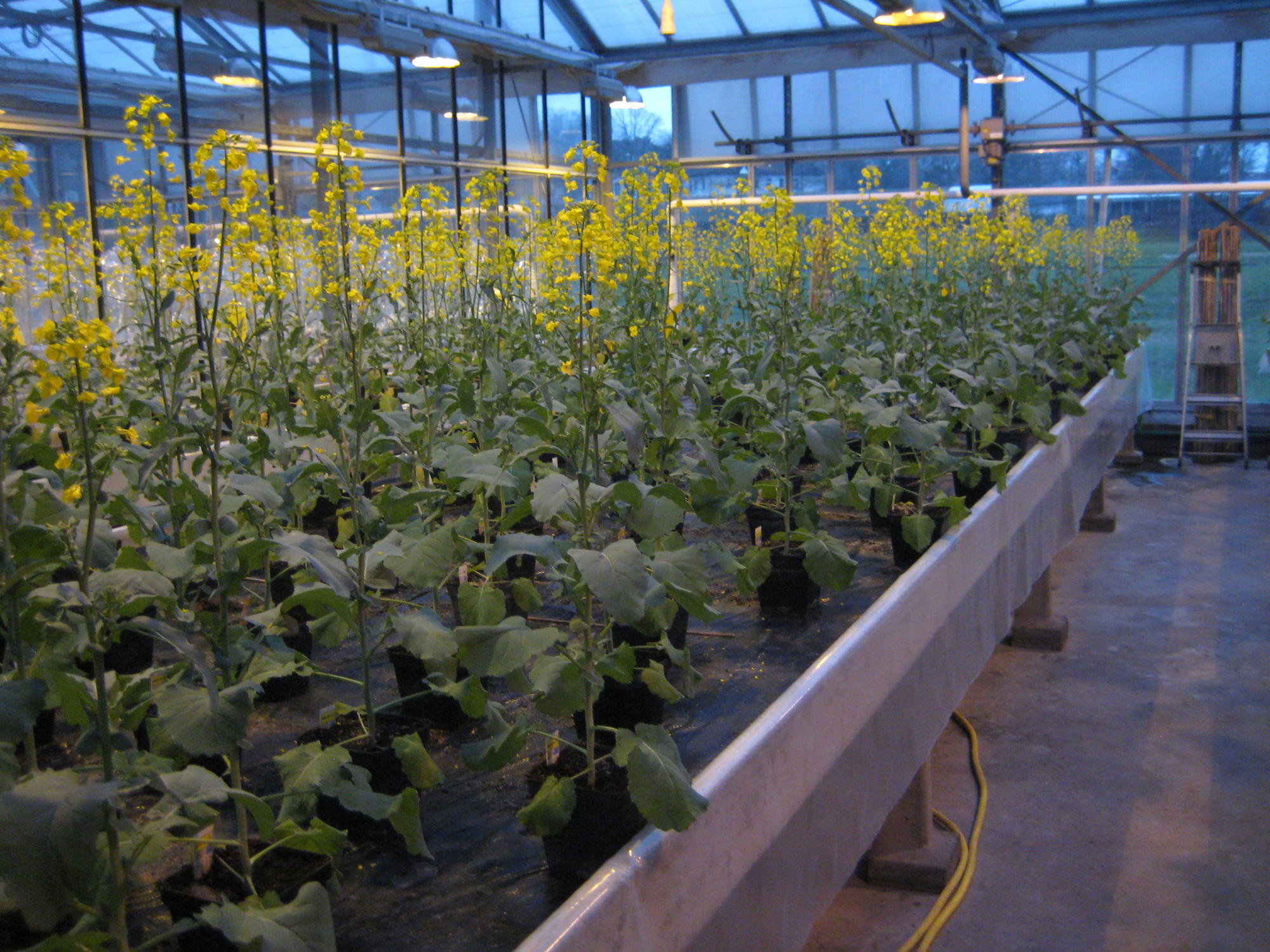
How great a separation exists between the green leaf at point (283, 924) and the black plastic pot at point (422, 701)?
92cm

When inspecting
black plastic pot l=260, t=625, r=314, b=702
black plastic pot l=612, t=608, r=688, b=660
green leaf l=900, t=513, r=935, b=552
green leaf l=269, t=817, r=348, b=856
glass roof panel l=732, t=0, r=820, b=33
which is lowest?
black plastic pot l=260, t=625, r=314, b=702

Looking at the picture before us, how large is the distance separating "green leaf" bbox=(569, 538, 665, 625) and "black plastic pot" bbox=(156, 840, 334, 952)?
62 centimetres

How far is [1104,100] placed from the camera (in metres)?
12.5

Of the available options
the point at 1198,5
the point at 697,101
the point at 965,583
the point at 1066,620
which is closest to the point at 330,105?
the point at 697,101

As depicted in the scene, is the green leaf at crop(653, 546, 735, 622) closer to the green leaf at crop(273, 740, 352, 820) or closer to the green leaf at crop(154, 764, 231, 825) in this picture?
the green leaf at crop(273, 740, 352, 820)

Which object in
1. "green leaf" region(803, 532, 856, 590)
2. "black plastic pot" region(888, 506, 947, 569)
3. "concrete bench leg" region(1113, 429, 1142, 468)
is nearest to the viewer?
"green leaf" region(803, 532, 856, 590)

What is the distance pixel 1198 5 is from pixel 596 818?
12.6 metres

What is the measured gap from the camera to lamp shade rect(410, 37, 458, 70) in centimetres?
857

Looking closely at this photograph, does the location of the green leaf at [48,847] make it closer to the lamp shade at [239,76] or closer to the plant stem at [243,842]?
the plant stem at [243,842]

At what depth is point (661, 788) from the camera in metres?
1.76

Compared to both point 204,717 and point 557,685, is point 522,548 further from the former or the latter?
point 204,717

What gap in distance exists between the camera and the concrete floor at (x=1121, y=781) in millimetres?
3812

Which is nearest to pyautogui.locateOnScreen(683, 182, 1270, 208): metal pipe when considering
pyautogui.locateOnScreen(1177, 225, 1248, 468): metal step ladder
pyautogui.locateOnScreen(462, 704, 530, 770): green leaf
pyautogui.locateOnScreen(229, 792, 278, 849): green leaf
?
pyautogui.locateOnScreen(1177, 225, 1248, 468): metal step ladder

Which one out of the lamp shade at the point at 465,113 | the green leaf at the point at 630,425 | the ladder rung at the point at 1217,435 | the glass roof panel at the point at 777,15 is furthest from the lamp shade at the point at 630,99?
the green leaf at the point at 630,425
